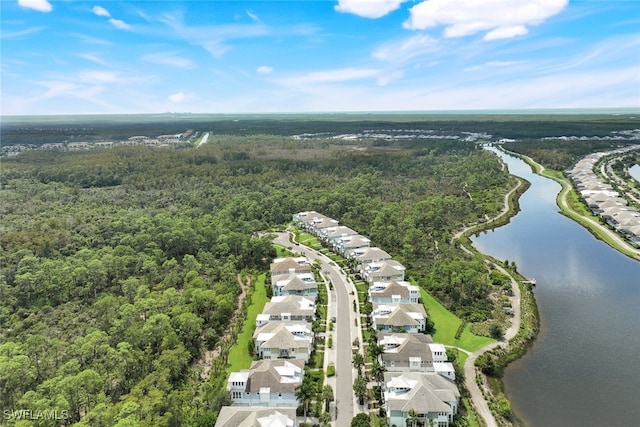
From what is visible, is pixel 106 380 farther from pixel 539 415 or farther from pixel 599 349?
pixel 599 349

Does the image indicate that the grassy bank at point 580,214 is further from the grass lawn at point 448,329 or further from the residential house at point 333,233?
the residential house at point 333,233

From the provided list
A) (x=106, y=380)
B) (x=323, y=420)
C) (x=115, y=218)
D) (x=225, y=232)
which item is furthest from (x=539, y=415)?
(x=115, y=218)

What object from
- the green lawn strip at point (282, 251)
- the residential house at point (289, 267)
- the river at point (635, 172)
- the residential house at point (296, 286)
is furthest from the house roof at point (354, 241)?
the river at point (635, 172)

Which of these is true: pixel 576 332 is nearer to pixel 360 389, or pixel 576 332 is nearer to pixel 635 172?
pixel 360 389

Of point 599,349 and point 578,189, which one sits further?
point 578,189

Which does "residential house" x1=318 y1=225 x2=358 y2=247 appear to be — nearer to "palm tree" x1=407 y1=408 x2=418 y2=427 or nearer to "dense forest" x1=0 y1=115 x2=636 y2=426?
"dense forest" x1=0 y1=115 x2=636 y2=426

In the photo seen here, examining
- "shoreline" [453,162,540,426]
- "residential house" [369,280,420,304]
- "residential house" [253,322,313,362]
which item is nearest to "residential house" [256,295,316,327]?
"residential house" [253,322,313,362]
